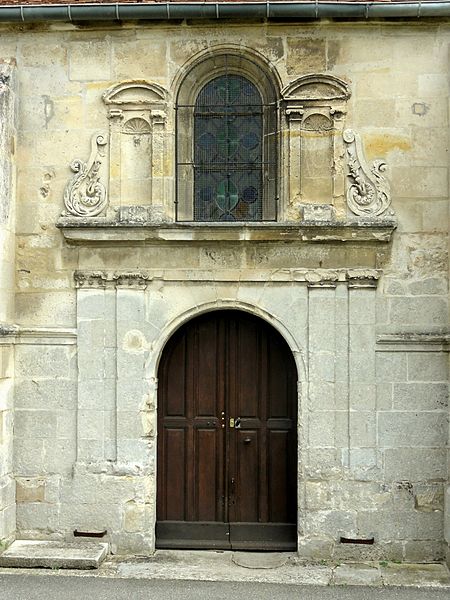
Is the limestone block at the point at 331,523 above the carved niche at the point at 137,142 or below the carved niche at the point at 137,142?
below

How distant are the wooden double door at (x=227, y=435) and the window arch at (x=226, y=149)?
3.83ft

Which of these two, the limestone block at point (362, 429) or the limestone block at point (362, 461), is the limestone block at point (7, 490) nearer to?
the limestone block at point (362, 461)

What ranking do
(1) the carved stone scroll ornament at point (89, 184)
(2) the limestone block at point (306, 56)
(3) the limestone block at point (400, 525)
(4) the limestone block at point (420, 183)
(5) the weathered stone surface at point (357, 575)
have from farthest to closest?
1. (1) the carved stone scroll ornament at point (89, 184)
2. (2) the limestone block at point (306, 56)
3. (4) the limestone block at point (420, 183)
4. (3) the limestone block at point (400, 525)
5. (5) the weathered stone surface at point (357, 575)

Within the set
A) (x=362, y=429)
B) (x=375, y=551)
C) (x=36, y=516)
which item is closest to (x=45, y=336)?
(x=36, y=516)

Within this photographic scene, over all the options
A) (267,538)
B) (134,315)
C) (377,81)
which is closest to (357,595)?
(267,538)

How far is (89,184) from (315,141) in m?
2.42

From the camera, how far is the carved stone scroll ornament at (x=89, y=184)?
8.23 metres

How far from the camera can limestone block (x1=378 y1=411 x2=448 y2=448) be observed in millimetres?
7945

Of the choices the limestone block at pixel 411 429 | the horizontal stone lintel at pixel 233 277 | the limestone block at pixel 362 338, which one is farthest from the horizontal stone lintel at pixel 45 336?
the limestone block at pixel 411 429

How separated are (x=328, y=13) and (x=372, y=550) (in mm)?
5464

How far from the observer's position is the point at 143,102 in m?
8.21

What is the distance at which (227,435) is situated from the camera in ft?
27.4

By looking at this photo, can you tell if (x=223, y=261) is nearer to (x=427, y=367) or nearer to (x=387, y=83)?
(x=427, y=367)

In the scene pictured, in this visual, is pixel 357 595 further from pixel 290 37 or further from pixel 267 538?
pixel 290 37
